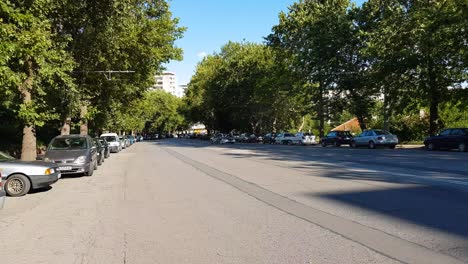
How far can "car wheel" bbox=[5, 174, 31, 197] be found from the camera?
40.2 feet

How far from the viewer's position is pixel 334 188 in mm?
11781

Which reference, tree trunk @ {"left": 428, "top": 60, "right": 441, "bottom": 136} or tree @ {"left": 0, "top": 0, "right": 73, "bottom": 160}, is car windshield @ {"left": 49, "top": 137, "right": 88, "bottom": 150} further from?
tree trunk @ {"left": 428, "top": 60, "right": 441, "bottom": 136}

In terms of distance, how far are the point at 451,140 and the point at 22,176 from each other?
2435cm

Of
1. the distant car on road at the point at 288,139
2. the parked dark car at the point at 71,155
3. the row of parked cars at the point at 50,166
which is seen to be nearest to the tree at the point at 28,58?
the parked dark car at the point at 71,155

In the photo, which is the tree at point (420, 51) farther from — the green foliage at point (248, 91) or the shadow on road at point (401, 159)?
the green foliage at point (248, 91)

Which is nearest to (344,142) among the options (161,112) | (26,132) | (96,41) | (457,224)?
(96,41)

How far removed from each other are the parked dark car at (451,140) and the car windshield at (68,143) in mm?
20746

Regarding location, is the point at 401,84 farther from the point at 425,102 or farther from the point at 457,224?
the point at 457,224

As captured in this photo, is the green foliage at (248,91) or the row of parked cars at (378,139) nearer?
the row of parked cars at (378,139)

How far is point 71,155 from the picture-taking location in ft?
57.5

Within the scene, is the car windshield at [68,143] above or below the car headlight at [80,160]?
above

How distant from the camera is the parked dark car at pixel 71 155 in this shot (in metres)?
17.2

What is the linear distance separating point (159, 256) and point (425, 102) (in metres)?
32.4

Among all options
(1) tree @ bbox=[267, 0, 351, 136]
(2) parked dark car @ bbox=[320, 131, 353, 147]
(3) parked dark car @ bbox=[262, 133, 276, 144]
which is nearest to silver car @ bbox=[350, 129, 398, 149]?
(2) parked dark car @ bbox=[320, 131, 353, 147]
